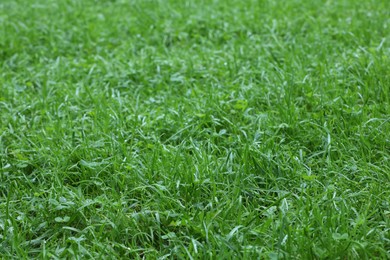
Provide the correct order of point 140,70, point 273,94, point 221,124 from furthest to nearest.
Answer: point 140,70 < point 273,94 < point 221,124

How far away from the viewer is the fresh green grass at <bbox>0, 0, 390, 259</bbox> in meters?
2.61

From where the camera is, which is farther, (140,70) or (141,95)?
(140,70)

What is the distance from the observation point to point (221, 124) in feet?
11.6

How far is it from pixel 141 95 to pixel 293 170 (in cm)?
153

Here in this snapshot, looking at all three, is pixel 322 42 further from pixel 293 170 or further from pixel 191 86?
pixel 293 170

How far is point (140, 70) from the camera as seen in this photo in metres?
4.38

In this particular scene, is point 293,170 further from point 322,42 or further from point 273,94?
point 322,42

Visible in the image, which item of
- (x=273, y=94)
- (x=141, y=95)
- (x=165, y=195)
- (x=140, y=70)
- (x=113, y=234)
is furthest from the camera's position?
(x=140, y=70)

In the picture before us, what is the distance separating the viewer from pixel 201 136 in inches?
134

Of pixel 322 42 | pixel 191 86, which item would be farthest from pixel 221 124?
pixel 322 42

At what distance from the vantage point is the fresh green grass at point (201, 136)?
261 cm

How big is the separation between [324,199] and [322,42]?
210 centimetres

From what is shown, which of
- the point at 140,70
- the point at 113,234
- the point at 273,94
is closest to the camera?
the point at 113,234

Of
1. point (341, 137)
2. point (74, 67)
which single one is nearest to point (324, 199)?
point (341, 137)
